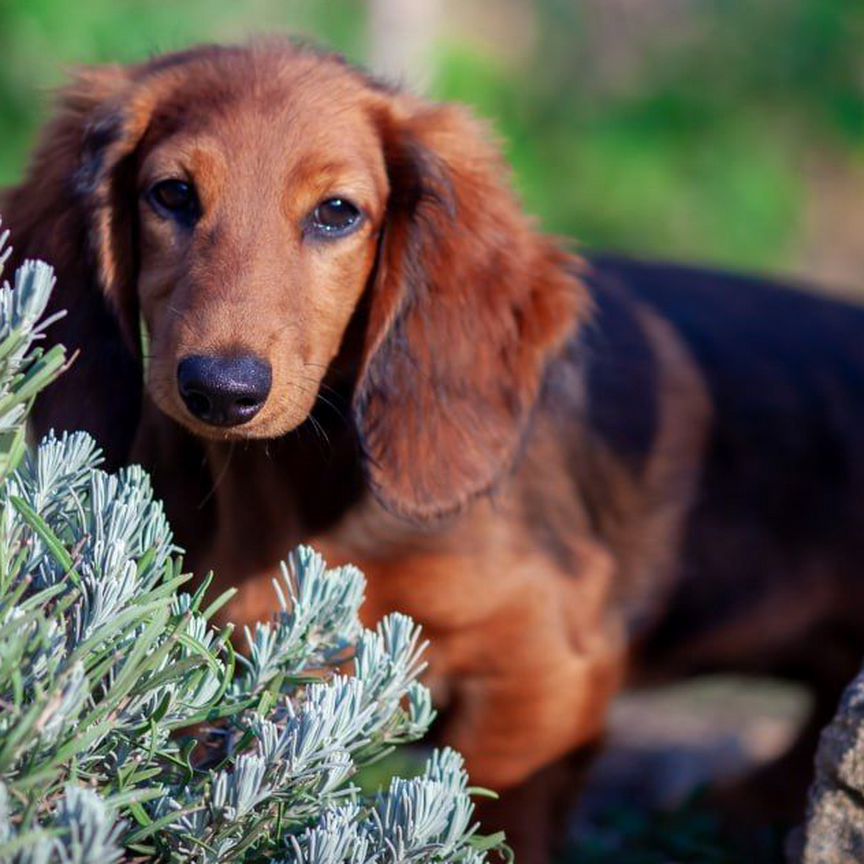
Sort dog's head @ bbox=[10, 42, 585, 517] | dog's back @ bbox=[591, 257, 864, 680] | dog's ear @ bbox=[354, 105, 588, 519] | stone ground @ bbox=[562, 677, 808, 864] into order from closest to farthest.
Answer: dog's head @ bbox=[10, 42, 585, 517], dog's ear @ bbox=[354, 105, 588, 519], stone ground @ bbox=[562, 677, 808, 864], dog's back @ bbox=[591, 257, 864, 680]

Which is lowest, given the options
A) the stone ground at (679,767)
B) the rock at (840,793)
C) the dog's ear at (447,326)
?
the stone ground at (679,767)

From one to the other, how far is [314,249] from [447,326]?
0.28 m

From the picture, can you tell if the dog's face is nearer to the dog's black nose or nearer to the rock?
the dog's black nose

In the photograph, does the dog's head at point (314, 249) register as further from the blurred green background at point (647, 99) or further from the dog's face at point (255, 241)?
the blurred green background at point (647, 99)

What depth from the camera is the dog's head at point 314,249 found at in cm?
204

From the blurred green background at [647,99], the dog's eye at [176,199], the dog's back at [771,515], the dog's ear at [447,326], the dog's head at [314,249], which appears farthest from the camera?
the blurred green background at [647,99]

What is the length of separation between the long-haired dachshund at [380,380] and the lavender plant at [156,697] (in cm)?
34

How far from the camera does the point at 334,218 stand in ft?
7.25

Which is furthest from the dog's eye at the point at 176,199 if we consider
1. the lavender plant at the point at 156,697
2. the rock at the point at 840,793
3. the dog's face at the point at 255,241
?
the rock at the point at 840,793

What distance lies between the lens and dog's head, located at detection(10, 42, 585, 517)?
80.2 inches

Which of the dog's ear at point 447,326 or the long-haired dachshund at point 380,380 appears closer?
the long-haired dachshund at point 380,380

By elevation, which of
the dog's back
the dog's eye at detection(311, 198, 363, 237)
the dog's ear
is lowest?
the dog's back

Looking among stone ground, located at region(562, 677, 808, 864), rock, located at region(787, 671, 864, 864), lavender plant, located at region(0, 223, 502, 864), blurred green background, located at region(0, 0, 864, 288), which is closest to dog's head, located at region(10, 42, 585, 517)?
lavender plant, located at region(0, 223, 502, 864)

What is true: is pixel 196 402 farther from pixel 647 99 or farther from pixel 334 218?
pixel 647 99
